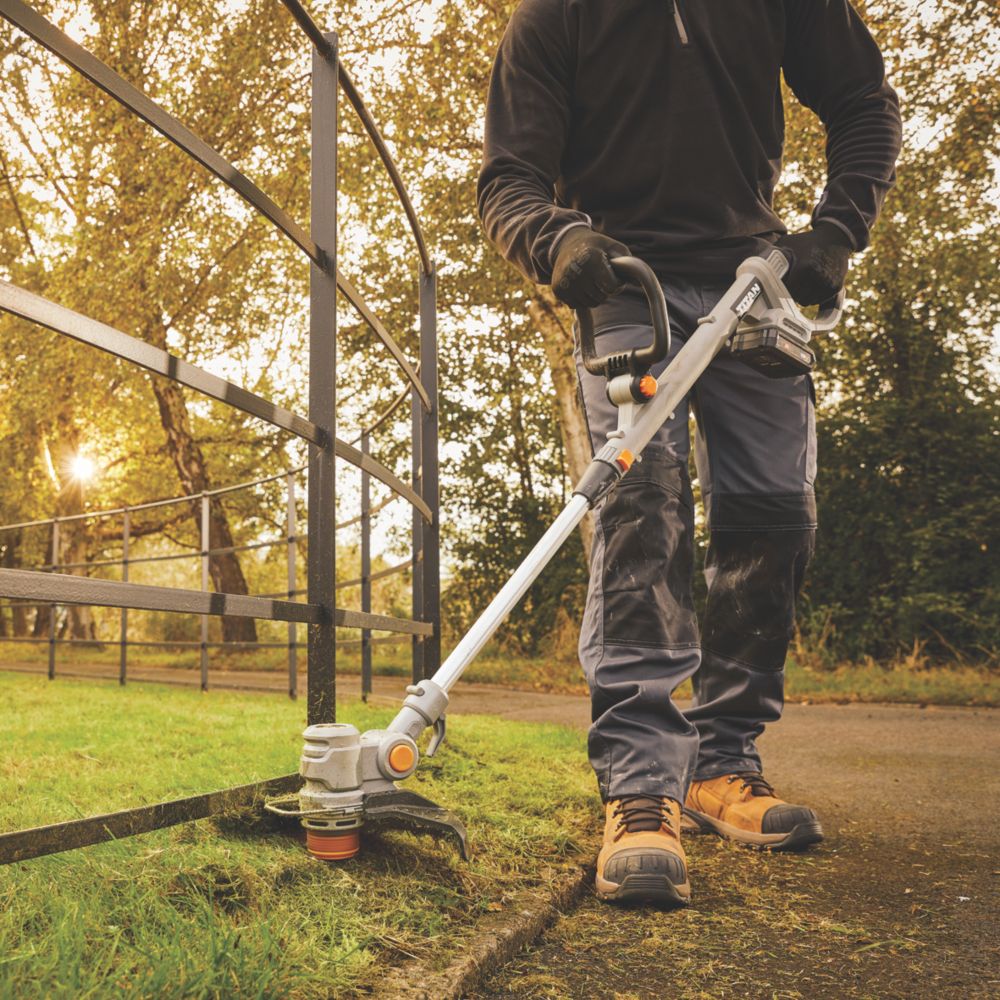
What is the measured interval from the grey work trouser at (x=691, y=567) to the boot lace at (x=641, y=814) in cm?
2

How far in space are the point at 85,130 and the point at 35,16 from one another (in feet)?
27.5

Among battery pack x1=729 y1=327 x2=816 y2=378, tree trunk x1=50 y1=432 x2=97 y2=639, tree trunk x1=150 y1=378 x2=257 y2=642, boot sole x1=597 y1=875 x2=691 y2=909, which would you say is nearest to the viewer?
boot sole x1=597 y1=875 x2=691 y2=909

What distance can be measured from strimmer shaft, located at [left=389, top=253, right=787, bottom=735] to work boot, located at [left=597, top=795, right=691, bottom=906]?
0.41 meters

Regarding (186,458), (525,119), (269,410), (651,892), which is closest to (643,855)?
(651,892)

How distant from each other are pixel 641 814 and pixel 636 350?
0.77m

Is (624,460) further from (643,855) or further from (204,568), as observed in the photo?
(204,568)

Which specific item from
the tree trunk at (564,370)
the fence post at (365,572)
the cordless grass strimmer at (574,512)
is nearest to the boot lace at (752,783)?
the cordless grass strimmer at (574,512)

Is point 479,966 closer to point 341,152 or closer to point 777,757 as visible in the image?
point 777,757

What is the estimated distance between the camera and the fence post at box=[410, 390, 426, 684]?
2.68m

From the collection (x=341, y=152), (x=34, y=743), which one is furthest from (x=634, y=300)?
(x=341, y=152)

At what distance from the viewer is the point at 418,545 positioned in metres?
2.65

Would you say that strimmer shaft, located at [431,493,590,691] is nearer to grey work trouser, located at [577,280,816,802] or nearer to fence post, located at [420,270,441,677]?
grey work trouser, located at [577,280,816,802]

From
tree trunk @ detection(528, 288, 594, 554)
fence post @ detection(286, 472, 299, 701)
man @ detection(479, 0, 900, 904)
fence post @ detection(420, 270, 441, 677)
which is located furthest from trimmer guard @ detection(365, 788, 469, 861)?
tree trunk @ detection(528, 288, 594, 554)

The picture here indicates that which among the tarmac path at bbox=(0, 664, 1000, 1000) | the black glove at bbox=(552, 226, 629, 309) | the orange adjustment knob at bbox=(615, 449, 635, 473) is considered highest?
the black glove at bbox=(552, 226, 629, 309)
